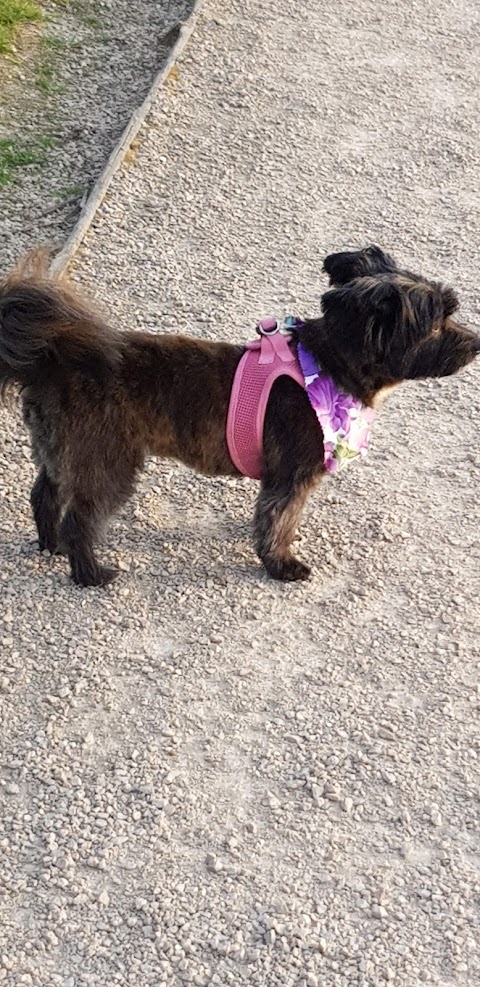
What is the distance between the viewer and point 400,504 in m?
5.10

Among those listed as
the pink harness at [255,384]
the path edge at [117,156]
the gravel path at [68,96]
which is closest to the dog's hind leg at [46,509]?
the pink harness at [255,384]

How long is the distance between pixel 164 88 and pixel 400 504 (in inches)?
177

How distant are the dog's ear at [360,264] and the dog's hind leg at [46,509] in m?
1.40

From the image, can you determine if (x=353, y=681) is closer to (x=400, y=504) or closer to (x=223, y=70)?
(x=400, y=504)

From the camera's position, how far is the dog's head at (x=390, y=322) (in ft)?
13.2

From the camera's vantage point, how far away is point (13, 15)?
8641 millimetres

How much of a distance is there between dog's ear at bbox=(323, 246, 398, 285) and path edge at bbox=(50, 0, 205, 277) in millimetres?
2104

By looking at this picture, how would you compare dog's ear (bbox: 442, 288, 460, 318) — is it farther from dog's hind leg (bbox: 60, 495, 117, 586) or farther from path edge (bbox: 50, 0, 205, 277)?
path edge (bbox: 50, 0, 205, 277)

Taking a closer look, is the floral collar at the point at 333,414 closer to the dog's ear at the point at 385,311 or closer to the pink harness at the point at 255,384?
the pink harness at the point at 255,384

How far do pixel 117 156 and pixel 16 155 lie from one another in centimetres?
68

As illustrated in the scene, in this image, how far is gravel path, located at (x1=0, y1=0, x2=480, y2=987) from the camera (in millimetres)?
3389

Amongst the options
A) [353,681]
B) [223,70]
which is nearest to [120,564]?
[353,681]

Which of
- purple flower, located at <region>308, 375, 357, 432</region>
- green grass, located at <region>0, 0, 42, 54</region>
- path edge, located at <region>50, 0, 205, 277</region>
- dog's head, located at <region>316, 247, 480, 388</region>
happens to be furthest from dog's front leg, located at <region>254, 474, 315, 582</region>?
green grass, located at <region>0, 0, 42, 54</region>

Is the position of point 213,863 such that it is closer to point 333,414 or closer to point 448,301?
point 333,414
